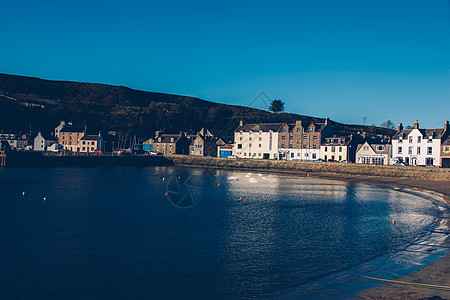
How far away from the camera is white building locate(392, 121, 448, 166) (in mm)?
77938

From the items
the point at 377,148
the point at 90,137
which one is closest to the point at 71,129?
the point at 90,137

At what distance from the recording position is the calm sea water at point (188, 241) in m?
19.1

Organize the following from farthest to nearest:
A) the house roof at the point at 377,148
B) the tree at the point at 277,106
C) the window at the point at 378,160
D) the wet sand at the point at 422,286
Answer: the tree at the point at 277,106, the window at the point at 378,160, the house roof at the point at 377,148, the wet sand at the point at 422,286

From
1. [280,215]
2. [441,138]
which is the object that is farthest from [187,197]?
[441,138]

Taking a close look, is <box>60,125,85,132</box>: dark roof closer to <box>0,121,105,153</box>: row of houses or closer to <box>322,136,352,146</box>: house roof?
<box>0,121,105,153</box>: row of houses

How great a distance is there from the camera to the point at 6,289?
18281 millimetres

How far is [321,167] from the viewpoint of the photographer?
9006 centimetres

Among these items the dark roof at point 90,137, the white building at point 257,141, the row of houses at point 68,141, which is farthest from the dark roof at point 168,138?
the white building at point 257,141

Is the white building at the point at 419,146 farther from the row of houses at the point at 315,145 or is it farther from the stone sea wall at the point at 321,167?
the stone sea wall at the point at 321,167

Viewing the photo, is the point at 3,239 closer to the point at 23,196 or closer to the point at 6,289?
the point at 6,289

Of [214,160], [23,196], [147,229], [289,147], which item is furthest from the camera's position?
[214,160]

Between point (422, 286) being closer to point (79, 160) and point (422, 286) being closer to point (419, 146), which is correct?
point (419, 146)

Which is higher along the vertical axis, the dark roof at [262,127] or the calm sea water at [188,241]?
the dark roof at [262,127]

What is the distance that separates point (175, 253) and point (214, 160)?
89332 millimetres
